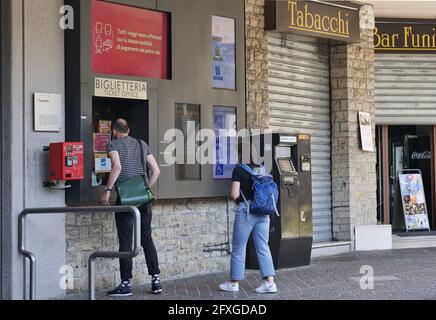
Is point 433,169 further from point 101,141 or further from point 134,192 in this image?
point 134,192

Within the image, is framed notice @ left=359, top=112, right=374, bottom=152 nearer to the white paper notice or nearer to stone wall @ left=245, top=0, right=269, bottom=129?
stone wall @ left=245, top=0, right=269, bottom=129

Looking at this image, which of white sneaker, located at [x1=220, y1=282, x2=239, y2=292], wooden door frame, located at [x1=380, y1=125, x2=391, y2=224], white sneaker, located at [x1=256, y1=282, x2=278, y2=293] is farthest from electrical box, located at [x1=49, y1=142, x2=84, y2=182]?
wooden door frame, located at [x1=380, y1=125, x2=391, y2=224]

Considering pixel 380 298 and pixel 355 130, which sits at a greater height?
pixel 355 130

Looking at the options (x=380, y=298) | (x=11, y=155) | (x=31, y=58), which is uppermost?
(x=31, y=58)

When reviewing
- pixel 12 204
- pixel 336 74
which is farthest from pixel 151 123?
pixel 336 74

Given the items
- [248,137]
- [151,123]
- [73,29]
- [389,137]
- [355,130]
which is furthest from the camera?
[389,137]

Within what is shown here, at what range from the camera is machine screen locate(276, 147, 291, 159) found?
10.2m

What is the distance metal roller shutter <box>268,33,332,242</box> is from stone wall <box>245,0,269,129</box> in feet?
1.64

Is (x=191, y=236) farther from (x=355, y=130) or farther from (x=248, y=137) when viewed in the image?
(x=355, y=130)

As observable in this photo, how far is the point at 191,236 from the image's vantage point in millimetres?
9906

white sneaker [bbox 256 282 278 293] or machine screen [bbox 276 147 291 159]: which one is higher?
machine screen [bbox 276 147 291 159]

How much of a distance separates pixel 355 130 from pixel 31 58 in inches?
242

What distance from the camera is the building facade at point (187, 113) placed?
820cm

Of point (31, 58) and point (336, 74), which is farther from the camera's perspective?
point (336, 74)
